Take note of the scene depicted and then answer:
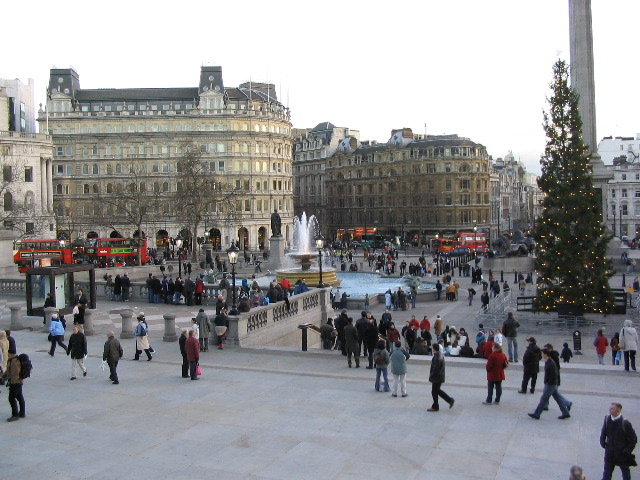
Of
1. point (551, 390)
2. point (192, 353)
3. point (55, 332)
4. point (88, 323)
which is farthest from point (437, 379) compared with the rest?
point (88, 323)

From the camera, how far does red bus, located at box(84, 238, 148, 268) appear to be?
52750 millimetres

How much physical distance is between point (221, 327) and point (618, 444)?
12740 millimetres

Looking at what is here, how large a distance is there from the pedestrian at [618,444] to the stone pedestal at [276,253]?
43.5 meters

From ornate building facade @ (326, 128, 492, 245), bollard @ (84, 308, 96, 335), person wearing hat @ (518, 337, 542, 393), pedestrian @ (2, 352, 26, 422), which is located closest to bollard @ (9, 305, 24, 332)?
bollard @ (84, 308, 96, 335)

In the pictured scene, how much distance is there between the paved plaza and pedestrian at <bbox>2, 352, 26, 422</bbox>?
0.70 feet

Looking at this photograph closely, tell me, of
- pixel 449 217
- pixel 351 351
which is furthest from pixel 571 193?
pixel 449 217

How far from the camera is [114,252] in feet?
174

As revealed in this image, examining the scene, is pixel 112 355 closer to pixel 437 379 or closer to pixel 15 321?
pixel 437 379

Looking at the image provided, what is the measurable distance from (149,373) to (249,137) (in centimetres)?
6994

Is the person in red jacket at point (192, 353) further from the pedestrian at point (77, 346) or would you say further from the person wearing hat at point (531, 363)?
the person wearing hat at point (531, 363)

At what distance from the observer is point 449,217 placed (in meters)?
97.1

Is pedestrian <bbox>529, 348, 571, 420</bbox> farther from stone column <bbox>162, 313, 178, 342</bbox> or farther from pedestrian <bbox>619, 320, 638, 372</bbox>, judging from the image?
stone column <bbox>162, 313, 178, 342</bbox>

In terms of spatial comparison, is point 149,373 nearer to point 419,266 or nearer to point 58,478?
point 58,478

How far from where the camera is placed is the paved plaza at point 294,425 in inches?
392
